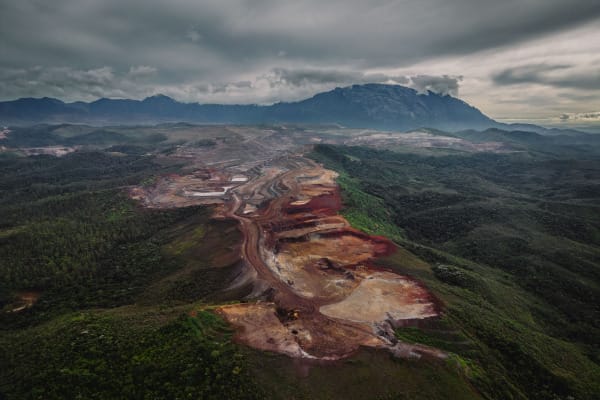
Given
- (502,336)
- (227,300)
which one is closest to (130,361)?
(227,300)

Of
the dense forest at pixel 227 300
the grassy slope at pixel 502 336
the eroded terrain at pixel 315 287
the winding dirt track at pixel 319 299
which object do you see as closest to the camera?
the dense forest at pixel 227 300

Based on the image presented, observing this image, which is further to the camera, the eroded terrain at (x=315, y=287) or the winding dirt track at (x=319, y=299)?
Answer: the eroded terrain at (x=315, y=287)

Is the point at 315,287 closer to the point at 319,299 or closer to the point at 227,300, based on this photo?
the point at 319,299

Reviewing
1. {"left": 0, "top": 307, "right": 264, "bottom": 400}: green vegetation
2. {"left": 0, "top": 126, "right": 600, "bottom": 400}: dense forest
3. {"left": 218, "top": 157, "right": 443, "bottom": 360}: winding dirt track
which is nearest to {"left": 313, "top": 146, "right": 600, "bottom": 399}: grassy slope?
{"left": 0, "top": 126, "right": 600, "bottom": 400}: dense forest

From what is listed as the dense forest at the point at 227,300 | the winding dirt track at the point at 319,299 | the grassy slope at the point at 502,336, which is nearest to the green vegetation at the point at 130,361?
the dense forest at the point at 227,300

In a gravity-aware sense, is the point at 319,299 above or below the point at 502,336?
above

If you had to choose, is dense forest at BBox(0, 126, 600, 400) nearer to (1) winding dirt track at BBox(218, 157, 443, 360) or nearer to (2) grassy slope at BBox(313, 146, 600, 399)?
(2) grassy slope at BBox(313, 146, 600, 399)

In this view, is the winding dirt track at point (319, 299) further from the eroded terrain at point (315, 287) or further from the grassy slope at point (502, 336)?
the grassy slope at point (502, 336)

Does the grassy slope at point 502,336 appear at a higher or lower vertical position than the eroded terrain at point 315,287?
lower

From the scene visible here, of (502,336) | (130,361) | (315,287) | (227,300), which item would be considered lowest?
(502,336)

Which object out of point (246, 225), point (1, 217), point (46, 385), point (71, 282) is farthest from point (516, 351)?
point (1, 217)

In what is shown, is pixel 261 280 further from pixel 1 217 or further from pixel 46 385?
pixel 1 217
